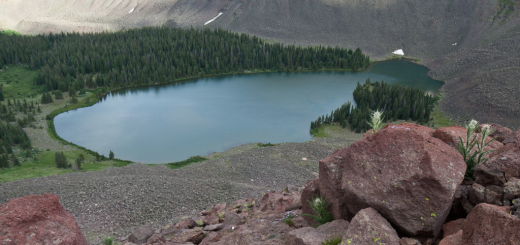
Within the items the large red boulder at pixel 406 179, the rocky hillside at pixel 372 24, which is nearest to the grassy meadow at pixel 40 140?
the large red boulder at pixel 406 179

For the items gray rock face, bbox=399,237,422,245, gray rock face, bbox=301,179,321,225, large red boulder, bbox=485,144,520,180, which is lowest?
gray rock face, bbox=301,179,321,225

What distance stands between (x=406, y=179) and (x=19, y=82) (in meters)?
82.3

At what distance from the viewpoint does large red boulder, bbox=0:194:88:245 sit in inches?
405

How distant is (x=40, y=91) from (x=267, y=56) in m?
54.4

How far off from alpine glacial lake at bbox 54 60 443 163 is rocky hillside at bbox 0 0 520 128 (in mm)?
11967

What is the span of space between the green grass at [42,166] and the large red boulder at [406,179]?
104 ft

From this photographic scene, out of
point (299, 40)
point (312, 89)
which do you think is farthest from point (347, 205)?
point (299, 40)

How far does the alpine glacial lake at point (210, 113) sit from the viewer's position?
4631cm

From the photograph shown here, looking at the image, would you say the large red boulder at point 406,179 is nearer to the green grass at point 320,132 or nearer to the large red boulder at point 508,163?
the large red boulder at point 508,163

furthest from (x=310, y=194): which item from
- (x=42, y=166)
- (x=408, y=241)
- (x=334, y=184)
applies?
(x=42, y=166)

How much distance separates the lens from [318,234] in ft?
28.5

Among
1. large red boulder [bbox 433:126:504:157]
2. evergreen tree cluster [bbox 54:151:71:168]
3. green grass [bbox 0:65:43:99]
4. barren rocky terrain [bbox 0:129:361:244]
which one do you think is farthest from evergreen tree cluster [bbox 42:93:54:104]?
large red boulder [bbox 433:126:504:157]

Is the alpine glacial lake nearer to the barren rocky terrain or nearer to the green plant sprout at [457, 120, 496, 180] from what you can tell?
the barren rocky terrain

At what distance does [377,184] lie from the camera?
852 centimetres
